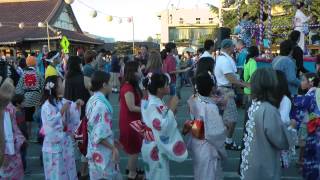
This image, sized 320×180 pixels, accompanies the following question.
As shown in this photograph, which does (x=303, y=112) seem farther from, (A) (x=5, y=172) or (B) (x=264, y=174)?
(A) (x=5, y=172)

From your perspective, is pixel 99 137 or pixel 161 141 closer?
pixel 161 141

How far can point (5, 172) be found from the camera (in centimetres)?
538

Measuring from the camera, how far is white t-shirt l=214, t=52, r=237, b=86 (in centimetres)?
752

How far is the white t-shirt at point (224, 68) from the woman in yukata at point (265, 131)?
329cm

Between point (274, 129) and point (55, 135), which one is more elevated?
point (274, 129)

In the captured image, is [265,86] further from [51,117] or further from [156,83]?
[51,117]

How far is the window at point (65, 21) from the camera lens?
123 ft

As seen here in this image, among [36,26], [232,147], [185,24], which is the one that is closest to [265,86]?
[232,147]

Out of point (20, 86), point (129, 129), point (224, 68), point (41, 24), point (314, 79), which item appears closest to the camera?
point (314, 79)

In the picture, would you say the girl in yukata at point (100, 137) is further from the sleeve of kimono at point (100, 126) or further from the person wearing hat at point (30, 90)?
the person wearing hat at point (30, 90)

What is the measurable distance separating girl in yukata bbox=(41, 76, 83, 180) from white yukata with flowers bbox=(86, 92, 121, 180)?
569mm

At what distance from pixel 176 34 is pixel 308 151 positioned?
8743 centimetres

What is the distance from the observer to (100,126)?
4977mm

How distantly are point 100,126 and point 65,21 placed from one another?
3588cm
